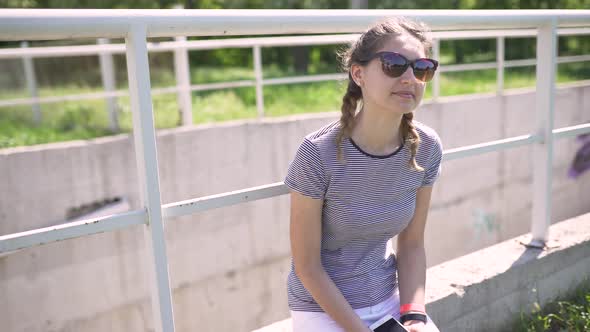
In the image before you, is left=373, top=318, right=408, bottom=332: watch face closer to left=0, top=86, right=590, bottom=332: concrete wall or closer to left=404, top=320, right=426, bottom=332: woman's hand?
left=404, top=320, right=426, bottom=332: woman's hand

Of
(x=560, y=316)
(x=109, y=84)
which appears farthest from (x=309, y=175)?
(x=109, y=84)

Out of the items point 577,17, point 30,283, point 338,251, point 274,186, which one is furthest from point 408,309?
point 30,283

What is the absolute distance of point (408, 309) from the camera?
1925 mm

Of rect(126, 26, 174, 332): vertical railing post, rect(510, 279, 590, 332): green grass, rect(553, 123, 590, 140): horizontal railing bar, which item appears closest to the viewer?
rect(126, 26, 174, 332): vertical railing post

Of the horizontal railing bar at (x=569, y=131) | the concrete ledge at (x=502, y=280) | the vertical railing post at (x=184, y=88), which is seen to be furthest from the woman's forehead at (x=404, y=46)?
the vertical railing post at (x=184, y=88)

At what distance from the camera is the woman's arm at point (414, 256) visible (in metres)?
1.97

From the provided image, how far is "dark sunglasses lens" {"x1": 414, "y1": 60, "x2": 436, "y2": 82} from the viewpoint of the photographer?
5.88 feet

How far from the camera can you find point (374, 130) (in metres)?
1.85

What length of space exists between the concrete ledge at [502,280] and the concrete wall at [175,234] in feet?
11.6

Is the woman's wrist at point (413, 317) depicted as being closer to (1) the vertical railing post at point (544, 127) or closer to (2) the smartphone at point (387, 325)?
(2) the smartphone at point (387, 325)

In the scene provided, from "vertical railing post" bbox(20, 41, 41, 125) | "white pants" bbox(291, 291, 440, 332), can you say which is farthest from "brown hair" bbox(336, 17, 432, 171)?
"vertical railing post" bbox(20, 41, 41, 125)

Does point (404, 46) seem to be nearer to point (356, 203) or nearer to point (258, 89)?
point (356, 203)

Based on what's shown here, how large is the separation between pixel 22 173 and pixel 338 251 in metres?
3.98

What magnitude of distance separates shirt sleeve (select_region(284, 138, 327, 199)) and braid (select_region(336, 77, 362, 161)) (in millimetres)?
67
